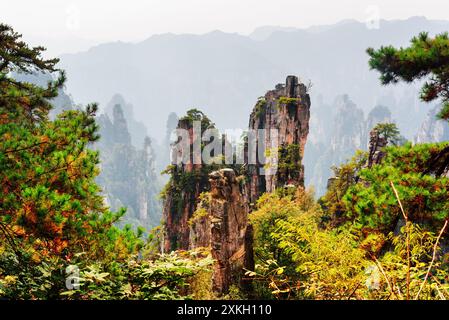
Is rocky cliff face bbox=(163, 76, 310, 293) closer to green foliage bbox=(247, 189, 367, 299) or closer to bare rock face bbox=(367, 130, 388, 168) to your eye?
bare rock face bbox=(367, 130, 388, 168)

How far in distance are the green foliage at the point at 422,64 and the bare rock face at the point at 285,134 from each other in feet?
71.8

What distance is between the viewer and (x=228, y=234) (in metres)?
13.1

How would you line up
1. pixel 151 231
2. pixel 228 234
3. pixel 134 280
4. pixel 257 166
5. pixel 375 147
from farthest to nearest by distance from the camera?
1. pixel 257 166
2. pixel 375 147
3. pixel 228 234
4. pixel 151 231
5. pixel 134 280

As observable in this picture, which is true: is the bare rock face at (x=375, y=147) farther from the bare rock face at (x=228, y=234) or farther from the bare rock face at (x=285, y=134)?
the bare rock face at (x=228, y=234)

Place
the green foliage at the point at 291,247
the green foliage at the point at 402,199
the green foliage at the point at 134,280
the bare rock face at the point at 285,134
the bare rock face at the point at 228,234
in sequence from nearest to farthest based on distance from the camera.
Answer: the green foliage at the point at 134,280, the green foliage at the point at 402,199, the green foliage at the point at 291,247, the bare rock face at the point at 228,234, the bare rock face at the point at 285,134

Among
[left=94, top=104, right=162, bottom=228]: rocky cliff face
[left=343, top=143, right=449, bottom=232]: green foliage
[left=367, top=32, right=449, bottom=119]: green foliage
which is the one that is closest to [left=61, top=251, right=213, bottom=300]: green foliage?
[left=343, top=143, right=449, bottom=232]: green foliage

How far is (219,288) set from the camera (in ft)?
41.0

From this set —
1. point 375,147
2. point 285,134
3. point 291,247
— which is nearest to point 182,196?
point 285,134

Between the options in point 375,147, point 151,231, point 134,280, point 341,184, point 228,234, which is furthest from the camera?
point 341,184

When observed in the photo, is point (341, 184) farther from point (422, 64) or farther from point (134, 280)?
point (134, 280)

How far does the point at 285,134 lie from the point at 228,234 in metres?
18.8

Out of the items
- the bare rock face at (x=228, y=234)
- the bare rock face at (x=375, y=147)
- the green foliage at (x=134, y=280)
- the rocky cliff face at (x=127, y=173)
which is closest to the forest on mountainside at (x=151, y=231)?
the green foliage at (x=134, y=280)

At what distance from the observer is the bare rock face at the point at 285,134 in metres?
28.0
